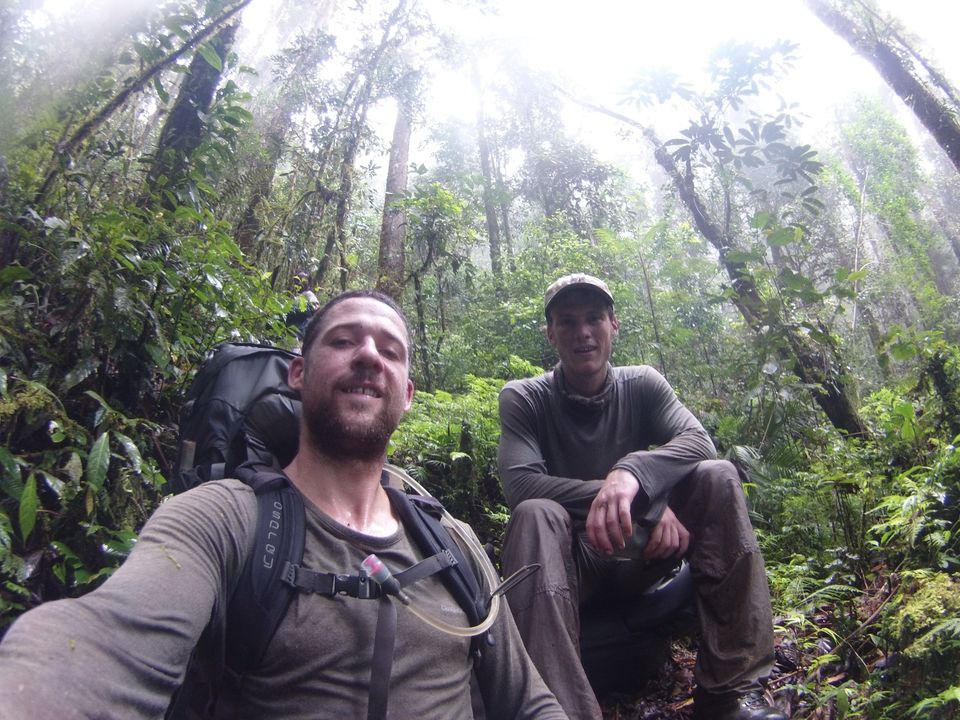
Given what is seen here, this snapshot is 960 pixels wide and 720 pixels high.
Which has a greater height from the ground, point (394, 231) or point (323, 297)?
point (394, 231)

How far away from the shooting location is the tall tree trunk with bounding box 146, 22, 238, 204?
14.7 feet

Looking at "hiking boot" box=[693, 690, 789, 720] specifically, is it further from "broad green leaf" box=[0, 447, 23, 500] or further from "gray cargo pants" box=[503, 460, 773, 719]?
"broad green leaf" box=[0, 447, 23, 500]

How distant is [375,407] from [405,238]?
32.5 feet

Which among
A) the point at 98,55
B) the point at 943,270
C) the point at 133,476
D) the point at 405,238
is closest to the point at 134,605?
the point at 133,476

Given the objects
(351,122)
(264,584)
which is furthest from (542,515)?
(351,122)

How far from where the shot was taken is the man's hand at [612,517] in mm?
2438

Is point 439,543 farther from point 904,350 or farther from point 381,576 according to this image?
point 904,350

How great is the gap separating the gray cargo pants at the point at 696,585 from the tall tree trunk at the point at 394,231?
7463 mm

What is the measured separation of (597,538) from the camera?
8.09 ft

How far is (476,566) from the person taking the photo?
207 centimetres

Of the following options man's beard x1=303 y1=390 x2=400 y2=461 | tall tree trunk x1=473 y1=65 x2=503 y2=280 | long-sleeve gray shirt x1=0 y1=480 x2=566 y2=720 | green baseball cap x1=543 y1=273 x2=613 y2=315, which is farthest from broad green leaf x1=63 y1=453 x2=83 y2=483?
tall tree trunk x1=473 y1=65 x2=503 y2=280

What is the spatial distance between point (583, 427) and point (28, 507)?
243 centimetres

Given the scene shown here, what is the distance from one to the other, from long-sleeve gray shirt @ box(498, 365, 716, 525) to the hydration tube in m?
0.80

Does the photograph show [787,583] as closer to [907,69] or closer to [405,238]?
[907,69]
